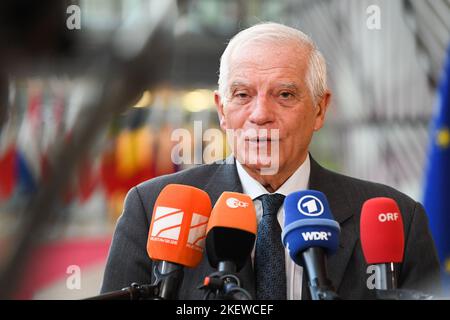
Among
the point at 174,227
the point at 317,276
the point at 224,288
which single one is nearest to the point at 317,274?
the point at 317,276

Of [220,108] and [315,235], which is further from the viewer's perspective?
[220,108]

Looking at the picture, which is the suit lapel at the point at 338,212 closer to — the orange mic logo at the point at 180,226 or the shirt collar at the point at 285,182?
the shirt collar at the point at 285,182

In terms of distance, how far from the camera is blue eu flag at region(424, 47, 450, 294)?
1947 millimetres

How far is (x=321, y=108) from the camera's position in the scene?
1241mm

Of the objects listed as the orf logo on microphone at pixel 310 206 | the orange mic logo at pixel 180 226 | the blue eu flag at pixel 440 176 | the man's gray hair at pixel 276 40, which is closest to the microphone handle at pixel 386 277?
the orf logo on microphone at pixel 310 206

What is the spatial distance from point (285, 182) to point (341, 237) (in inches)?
6.7

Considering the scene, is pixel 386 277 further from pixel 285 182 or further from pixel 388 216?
pixel 285 182

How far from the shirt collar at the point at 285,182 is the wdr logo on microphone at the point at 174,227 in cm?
32

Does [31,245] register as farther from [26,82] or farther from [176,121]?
[176,121]

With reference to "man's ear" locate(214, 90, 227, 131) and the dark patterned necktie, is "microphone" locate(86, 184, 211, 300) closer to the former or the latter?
the dark patterned necktie

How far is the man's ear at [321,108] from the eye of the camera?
1226 mm

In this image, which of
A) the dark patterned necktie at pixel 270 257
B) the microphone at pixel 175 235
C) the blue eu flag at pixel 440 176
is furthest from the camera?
the blue eu flag at pixel 440 176

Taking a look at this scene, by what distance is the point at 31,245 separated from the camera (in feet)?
0.52

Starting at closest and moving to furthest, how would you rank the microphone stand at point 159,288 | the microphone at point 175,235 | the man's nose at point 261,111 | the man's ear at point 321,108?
the microphone stand at point 159,288
the microphone at point 175,235
the man's nose at point 261,111
the man's ear at point 321,108
